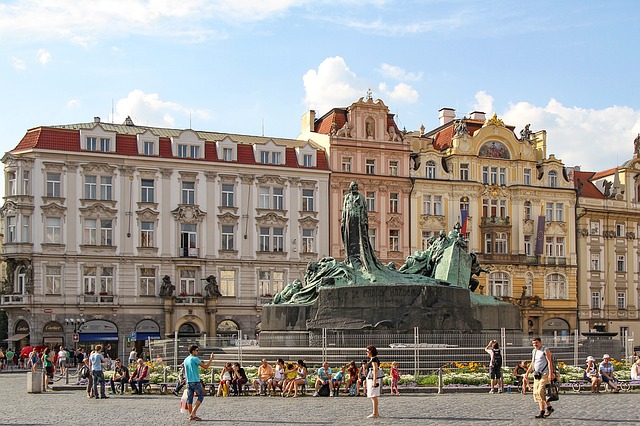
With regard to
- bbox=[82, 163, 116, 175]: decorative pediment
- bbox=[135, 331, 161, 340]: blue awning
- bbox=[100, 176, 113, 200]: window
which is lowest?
bbox=[135, 331, 161, 340]: blue awning

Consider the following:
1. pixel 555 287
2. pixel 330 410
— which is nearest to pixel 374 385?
pixel 330 410

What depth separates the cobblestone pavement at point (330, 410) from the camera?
59.3 feet

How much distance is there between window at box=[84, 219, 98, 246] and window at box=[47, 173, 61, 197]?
2073 millimetres

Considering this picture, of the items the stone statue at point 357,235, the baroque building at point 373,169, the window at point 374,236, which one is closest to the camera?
the stone statue at point 357,235

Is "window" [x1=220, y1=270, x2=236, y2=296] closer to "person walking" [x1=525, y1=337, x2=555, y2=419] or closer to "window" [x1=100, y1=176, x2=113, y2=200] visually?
"window" [x1=100, y1=176, x2=113, y2=200]

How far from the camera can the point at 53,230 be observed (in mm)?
54156

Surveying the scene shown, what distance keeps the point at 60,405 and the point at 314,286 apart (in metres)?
10.2

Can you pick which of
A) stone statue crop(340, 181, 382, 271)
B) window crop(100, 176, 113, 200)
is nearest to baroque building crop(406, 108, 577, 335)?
window crop(100, 176, 113, 200)

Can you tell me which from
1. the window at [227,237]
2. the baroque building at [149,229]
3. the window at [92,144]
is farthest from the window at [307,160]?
the window at [92,144]

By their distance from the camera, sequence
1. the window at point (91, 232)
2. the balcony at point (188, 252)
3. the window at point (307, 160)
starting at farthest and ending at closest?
the window at point (307, 160) → the balcony at point (188, 252) → the window at point (91, 232)

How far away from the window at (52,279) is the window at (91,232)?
2123mm

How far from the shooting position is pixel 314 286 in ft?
102

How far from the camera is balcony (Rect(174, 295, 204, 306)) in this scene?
183 feet

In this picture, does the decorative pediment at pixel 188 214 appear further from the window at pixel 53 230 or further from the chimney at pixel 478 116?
the chimney at pixel 478 116
